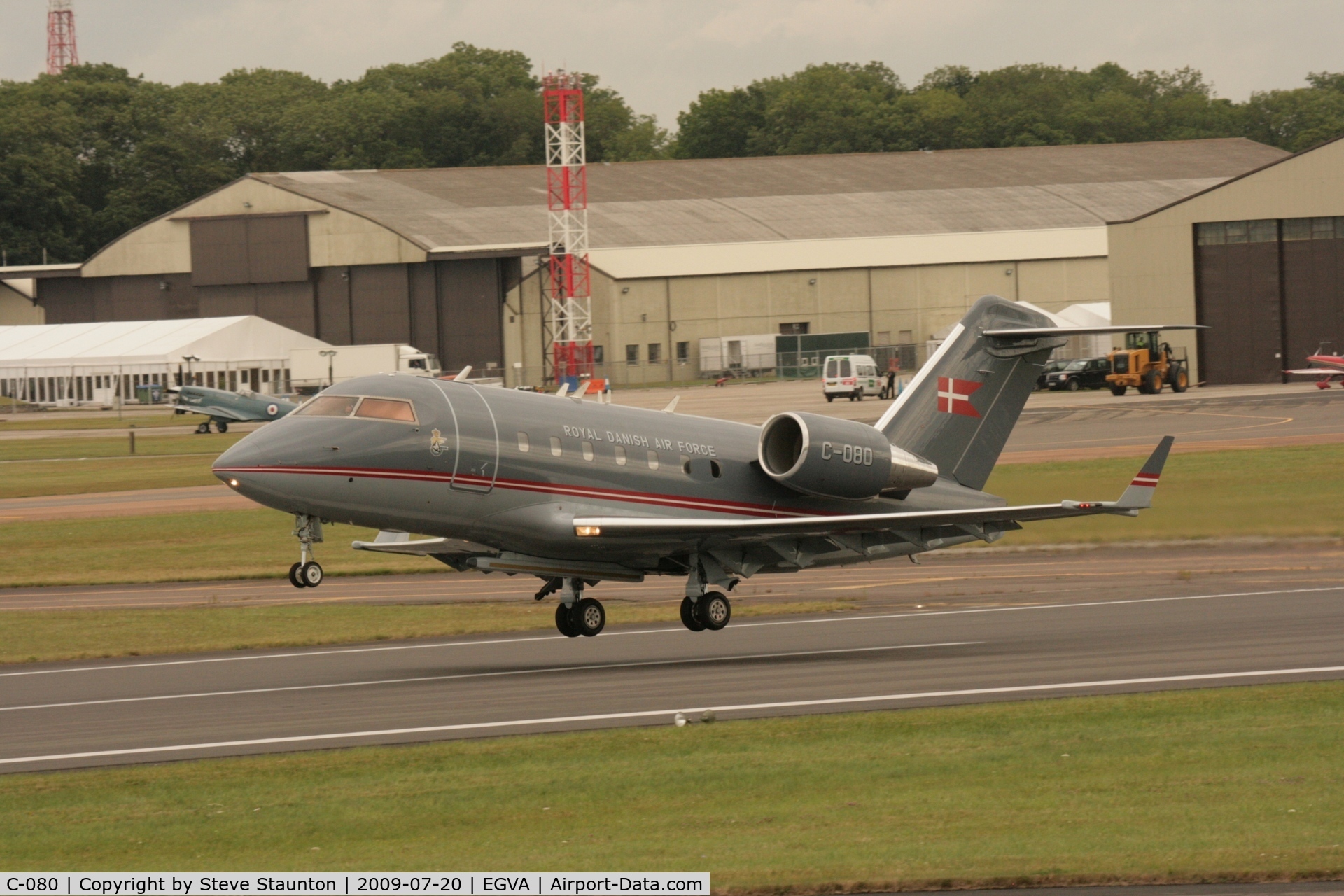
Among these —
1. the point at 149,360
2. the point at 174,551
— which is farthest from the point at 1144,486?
the point at 149,360

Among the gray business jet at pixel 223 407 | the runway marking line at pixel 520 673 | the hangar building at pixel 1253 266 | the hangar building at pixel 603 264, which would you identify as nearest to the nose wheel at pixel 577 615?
the runway marking line at pixel 520 673

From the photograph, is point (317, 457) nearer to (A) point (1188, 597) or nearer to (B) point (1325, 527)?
(A) point (1188, 597)

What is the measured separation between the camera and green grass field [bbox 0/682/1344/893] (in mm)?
16547

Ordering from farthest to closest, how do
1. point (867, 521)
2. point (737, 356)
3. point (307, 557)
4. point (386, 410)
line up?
point (737, 356), point (867, 521), point (386, 410), point (307, 557)

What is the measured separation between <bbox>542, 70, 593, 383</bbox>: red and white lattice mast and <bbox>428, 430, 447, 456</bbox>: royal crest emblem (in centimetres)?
9637

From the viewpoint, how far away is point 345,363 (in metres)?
124

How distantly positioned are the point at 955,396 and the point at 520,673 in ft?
35.1

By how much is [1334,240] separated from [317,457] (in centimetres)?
7849

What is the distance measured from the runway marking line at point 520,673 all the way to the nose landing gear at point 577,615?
1013 mm

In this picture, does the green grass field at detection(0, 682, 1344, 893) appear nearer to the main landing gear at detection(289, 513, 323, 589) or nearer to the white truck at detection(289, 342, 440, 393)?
the main landing gear at detection(289, 513, 323, 589)

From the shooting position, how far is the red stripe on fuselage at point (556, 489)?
2645cm

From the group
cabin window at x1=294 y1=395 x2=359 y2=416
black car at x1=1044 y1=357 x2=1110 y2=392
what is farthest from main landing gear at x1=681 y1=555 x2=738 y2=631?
black car at x1=1044 y1=357 x2=1110 y2=392

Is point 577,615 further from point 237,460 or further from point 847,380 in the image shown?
point 847,380

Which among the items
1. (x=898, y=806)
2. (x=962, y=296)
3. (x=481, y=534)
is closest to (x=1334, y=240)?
(x=962, y=296)
